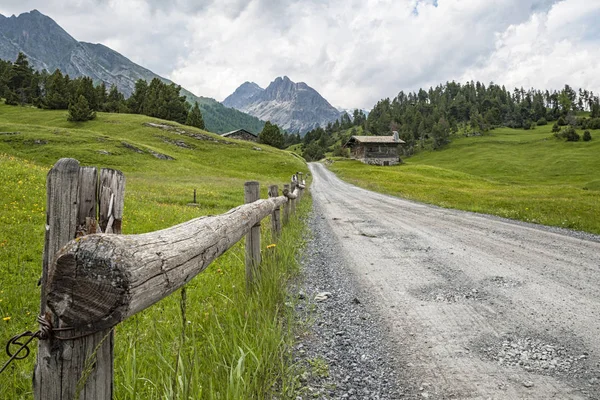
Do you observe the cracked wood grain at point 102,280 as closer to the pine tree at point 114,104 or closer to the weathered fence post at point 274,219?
the weathered fence post at point 274,219

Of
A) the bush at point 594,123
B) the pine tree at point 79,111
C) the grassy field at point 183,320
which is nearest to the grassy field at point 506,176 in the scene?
the bush at point 594,123

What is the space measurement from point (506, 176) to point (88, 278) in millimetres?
83628

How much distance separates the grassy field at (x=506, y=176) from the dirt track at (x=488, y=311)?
719 centimetres

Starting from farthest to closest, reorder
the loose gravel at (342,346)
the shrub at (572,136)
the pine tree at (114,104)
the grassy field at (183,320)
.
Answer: the shrub at (572,136)
the pine tree at (114,104)
the loose gravel at (342,346)
the grassy field at (183,320)

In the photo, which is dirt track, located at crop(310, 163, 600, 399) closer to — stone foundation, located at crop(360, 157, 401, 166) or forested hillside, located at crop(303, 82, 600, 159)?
stone foundation, located at crop(360, 157, 401, 166)

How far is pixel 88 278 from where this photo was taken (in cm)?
136

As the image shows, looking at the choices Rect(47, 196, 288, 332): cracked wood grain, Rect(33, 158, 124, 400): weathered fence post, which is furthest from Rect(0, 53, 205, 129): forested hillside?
Rect(47, 196, 288, 332): cracked wood grain

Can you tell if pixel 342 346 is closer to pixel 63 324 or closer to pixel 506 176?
pixel 63 324

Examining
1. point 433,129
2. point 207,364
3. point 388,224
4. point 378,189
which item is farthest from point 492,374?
point 433,129

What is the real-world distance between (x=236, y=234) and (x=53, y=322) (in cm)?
225

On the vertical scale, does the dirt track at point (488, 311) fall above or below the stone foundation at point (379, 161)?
below

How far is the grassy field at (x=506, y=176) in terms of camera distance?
18.0 meters

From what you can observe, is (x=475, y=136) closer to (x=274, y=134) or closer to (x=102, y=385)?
(x=274, y=134)

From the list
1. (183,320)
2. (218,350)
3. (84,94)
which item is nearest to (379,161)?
(84,94)
